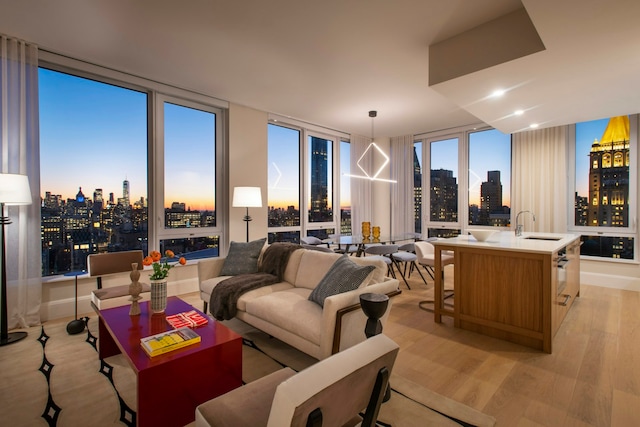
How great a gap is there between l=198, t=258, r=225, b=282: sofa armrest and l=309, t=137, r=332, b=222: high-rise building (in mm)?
3089

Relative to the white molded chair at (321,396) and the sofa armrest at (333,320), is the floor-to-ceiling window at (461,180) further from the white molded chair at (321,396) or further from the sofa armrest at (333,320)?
the white molded chair at (321,396)

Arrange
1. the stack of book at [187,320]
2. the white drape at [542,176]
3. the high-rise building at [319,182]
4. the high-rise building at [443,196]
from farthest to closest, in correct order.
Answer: the high-rise building at [443,196] → the high-rise building at [319,182] → the white drape at [542,176] → the stack of book at [187,320]

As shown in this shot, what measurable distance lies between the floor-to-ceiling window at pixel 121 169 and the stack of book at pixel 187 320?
2316 millimetres

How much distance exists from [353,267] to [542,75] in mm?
2771

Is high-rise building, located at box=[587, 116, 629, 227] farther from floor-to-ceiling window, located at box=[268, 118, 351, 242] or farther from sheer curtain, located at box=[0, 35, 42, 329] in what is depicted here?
sheer curtain, located at box=[0, 35, 42, 329]

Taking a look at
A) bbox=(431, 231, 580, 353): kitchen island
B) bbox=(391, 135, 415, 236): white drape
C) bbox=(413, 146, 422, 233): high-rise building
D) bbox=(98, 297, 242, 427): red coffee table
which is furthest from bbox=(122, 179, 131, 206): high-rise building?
bbox=(413, 146, 422, 233): high-rise building

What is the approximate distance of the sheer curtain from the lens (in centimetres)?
321

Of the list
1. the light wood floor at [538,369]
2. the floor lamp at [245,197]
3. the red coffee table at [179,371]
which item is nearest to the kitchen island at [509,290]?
the light wood floor at [538,369]

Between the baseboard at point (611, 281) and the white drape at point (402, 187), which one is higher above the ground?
the white drape at point (402, 187)

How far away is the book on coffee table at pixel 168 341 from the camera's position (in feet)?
5.93

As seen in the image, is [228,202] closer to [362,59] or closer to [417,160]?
[362,59]

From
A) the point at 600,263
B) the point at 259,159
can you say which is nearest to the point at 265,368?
the point at 259,159

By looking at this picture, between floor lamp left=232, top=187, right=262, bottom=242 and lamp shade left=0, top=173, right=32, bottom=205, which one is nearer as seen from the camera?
lamp shade left=0, top=173, right=32, bottom=205

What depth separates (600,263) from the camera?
196 inches
